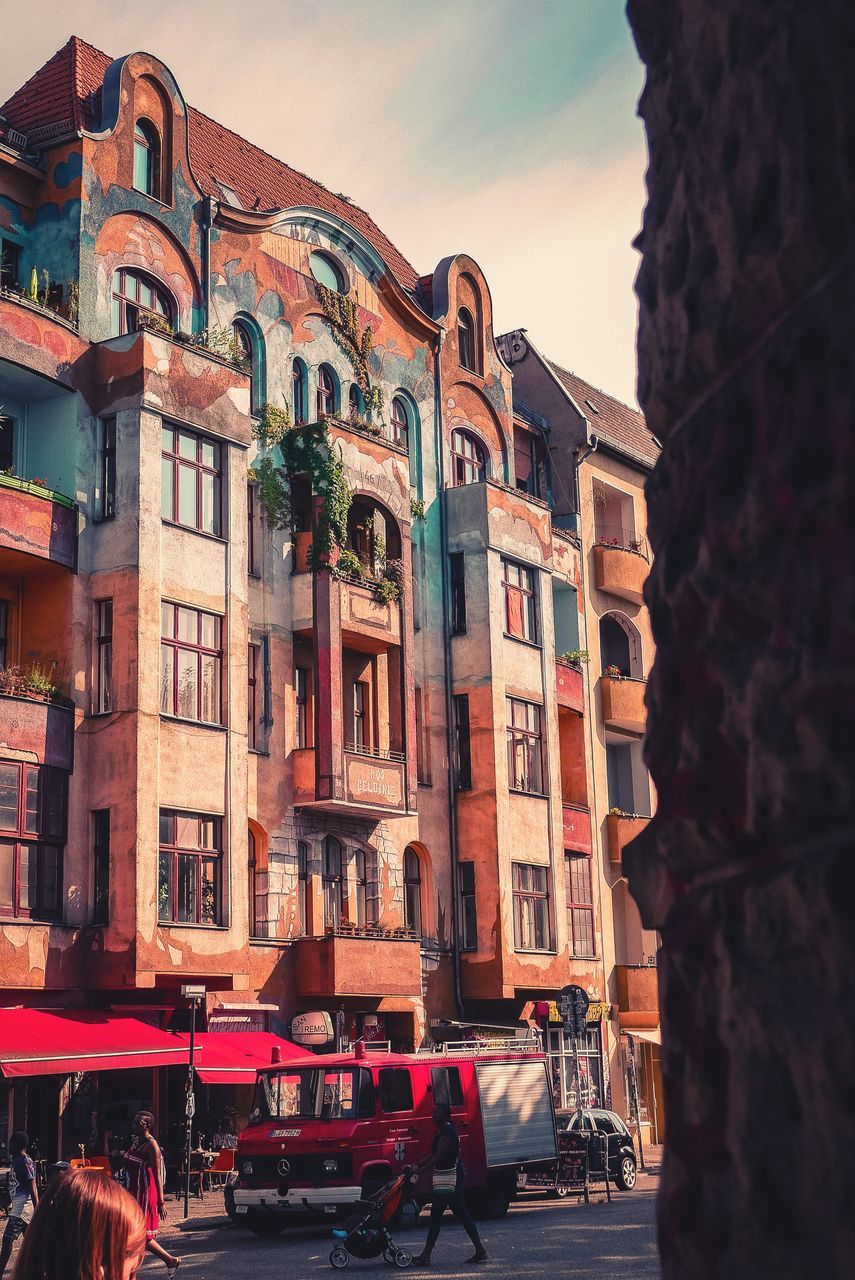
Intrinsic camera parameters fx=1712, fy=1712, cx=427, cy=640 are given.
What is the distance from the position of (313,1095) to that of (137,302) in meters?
15.9

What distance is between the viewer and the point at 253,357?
36.0m

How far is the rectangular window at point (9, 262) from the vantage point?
1234 inches

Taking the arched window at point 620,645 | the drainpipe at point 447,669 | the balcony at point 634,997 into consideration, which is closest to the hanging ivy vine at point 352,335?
the drainpipe at point 447,669

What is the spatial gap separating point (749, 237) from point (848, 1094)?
78 cm

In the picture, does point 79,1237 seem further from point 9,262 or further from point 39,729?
point 9,262

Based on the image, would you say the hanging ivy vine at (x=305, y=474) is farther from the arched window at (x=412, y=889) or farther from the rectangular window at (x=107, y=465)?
the arched window at (x=412, y=889)

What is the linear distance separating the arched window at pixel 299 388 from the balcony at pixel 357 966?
1123 centimetres

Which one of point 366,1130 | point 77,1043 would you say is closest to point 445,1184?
point 366,1130

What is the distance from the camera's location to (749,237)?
63.0 inches

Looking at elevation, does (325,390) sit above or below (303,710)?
above

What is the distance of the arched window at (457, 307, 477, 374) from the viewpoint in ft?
144

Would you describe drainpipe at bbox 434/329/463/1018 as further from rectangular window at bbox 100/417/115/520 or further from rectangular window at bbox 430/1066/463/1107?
rectangular window at bbox 430/1066/463/1107

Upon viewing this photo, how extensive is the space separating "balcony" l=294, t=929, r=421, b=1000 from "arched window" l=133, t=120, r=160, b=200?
15.1 meters

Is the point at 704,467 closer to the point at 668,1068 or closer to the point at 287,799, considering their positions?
the point at 668,1068
